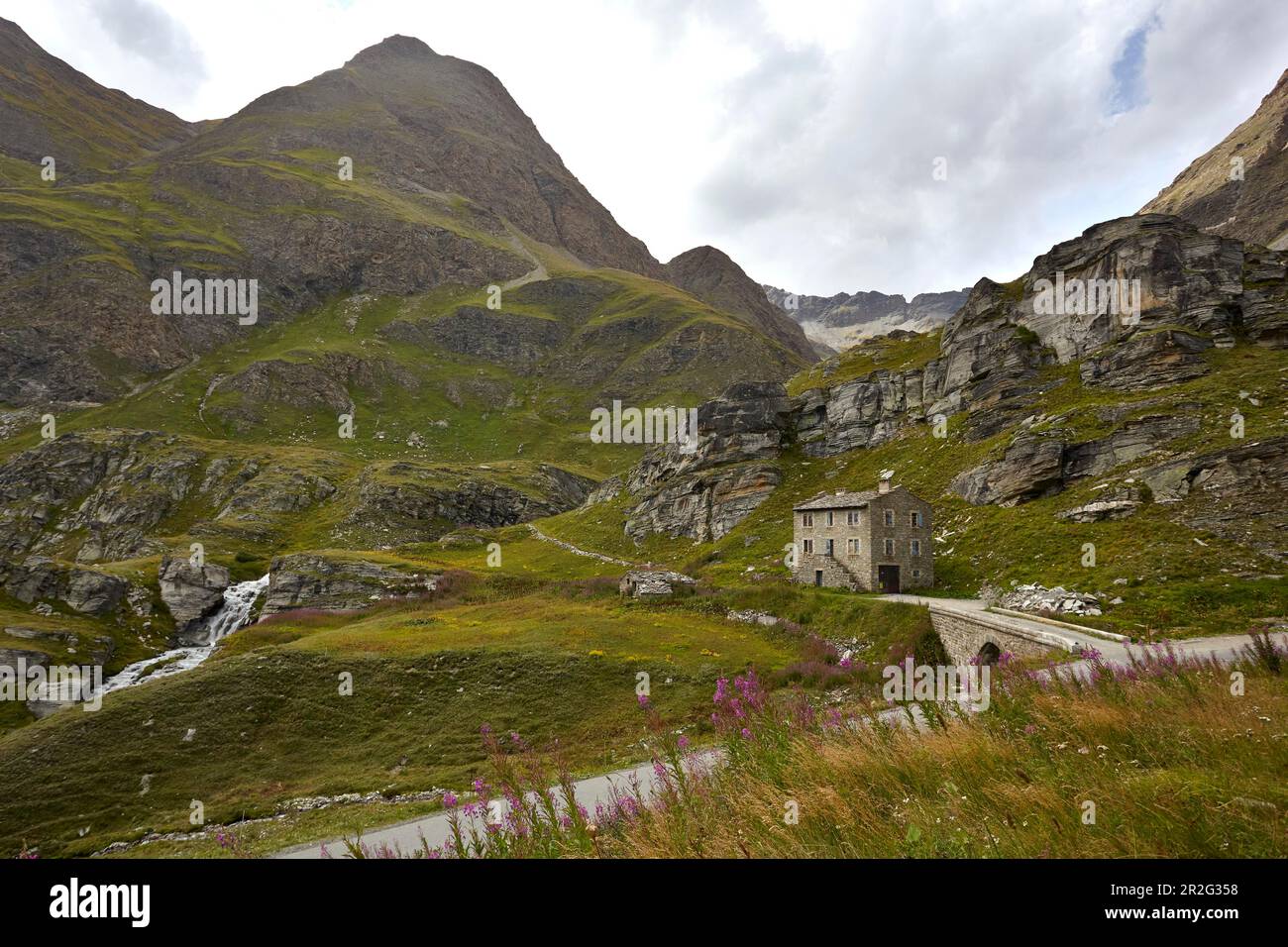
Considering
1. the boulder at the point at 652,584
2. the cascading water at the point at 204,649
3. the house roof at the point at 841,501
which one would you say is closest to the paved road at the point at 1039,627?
the house roof at the point at 841,501

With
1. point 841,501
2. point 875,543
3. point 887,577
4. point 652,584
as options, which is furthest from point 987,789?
point 841,501

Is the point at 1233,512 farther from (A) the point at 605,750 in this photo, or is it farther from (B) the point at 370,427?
(B) the point at 370,427

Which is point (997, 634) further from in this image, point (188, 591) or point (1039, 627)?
point (188, 591)

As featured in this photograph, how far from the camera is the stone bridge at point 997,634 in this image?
2580cm

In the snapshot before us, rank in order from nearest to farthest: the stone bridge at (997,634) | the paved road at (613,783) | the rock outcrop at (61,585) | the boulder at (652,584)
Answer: the paved road at (613,783) → the stone bridge at (997,634) → the boulder at (652,584) → the rock outcrop at (61,585)

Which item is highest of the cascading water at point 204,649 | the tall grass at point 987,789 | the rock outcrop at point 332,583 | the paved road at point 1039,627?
the tall grass at point 987,789

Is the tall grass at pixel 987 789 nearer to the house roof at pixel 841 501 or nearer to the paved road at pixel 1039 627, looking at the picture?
the paved road at pixel 1039 627

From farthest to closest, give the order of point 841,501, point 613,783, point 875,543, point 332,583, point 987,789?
point 332,583 → point 841,501 → point 875,543 → point 613,783 → point 987,789

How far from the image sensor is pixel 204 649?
6012cm

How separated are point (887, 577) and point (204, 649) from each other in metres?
67.8

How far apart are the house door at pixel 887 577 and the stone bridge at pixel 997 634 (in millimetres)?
11002

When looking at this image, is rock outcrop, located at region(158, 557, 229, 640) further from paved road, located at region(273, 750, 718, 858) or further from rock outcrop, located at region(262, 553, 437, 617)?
paved road, located at region(273, 750, 718, 858)

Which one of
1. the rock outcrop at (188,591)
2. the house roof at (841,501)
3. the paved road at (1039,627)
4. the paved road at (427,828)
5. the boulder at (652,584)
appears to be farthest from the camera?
the rock outcrop at (188,591)
